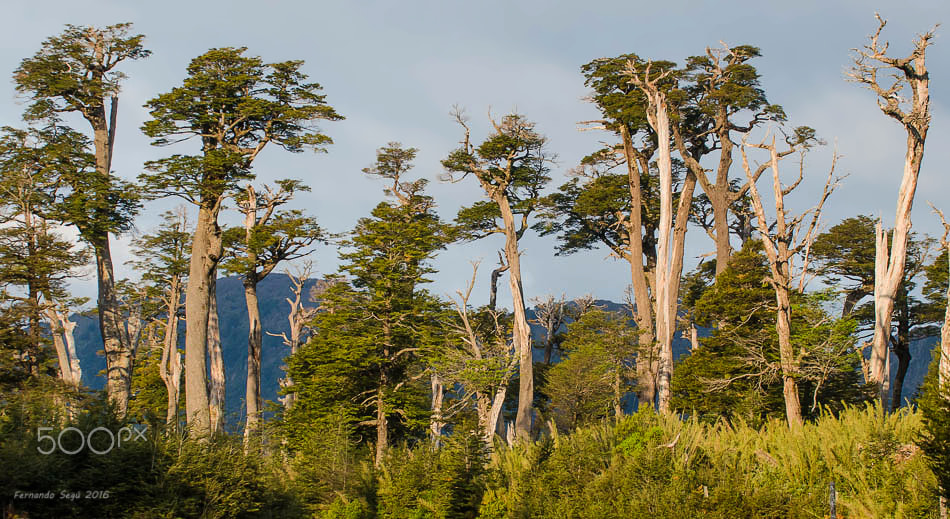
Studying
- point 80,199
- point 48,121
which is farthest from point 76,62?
point 80,199

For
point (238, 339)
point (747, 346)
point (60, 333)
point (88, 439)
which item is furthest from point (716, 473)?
point (238, 339)

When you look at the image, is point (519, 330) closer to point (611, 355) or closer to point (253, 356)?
Answer: point (611, 355)

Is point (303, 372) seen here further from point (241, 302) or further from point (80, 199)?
point (241, 302)

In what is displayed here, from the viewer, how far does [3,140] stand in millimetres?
23766

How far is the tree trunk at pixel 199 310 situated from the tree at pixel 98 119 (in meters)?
5.51

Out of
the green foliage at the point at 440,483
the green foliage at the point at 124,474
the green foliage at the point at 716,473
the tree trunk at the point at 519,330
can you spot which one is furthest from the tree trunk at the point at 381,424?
the green foliage at the point at 124,474

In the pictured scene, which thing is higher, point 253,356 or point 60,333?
point 60,333

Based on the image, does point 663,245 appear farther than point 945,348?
Yes

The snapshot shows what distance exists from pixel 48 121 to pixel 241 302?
113540 millimetres

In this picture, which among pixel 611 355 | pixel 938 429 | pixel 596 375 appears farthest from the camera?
pixel 611 355

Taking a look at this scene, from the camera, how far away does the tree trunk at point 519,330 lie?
83.4ft

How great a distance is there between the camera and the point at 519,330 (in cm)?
2673

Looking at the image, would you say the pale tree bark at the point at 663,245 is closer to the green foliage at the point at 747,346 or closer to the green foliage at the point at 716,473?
the green foliage at the point at 747,346

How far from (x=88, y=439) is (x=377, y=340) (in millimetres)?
15607
